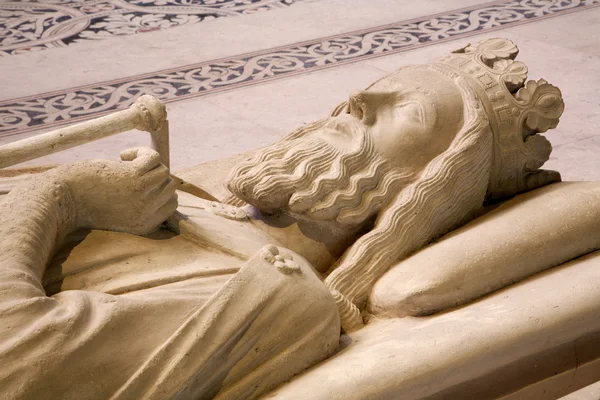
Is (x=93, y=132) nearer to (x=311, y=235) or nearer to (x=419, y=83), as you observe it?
(x=311, y=235)

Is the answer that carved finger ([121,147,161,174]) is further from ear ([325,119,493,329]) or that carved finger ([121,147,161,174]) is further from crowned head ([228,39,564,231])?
ear ([325,119,493,329])

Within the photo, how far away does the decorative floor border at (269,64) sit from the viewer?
14.8 feet

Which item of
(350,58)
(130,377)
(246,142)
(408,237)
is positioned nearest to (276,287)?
(130,377)

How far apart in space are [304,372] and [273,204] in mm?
541

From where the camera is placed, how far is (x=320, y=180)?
237cm

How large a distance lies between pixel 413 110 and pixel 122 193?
87 cm

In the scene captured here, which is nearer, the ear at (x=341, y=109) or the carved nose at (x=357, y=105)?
the carved nose at (x=357, y=105)

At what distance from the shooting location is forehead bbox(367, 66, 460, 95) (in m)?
2.51

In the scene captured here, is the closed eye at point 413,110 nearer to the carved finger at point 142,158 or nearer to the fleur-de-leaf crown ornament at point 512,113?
the fleur-de-leaf crown ornament at point 512,113

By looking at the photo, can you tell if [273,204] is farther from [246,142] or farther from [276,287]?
[246,142]

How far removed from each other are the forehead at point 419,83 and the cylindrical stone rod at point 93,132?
0.64 metres

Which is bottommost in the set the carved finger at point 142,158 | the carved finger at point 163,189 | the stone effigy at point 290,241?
the stone effigy at point 290,241

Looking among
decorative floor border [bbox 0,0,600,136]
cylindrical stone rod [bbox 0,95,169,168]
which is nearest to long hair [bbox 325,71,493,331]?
cylindrical stone rod [bbox 0,95,169,168]

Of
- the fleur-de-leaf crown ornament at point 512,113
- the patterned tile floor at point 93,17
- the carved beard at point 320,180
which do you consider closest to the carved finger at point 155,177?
the carved beard at point 320,180
